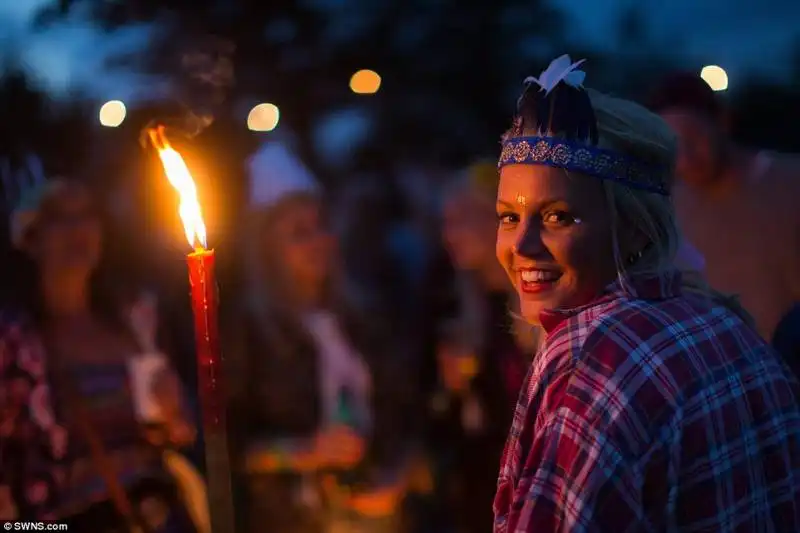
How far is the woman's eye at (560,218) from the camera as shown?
147 cm

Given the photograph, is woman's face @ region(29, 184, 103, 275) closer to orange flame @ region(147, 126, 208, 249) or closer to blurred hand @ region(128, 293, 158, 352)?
blurred hand @ region(128, 293, 158, 352)

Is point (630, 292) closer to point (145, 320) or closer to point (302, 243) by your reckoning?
point (302, 243)

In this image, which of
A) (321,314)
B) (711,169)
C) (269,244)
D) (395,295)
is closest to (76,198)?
(269,244)

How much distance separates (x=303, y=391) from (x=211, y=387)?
2559mm

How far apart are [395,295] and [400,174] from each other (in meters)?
0.58

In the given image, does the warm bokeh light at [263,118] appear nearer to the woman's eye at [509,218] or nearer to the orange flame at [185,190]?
the orange flame at [185,190]

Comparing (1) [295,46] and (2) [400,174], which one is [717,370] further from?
(1) [295,46]

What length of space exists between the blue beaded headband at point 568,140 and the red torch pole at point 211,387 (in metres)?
0.62

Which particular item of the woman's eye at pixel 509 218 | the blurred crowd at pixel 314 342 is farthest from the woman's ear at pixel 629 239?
the blurred crowd at pixel 314 342

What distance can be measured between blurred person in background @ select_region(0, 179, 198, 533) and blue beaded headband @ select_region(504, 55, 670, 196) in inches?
91.3

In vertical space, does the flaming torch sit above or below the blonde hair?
below

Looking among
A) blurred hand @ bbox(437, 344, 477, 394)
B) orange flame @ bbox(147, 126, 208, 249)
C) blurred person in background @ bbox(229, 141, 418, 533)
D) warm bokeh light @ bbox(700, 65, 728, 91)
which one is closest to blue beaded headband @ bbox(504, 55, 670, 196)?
orange flame @ bbox(147, 126, 208, 249)

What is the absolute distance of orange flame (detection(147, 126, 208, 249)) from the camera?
1.34m

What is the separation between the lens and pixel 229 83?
408 centimetres
